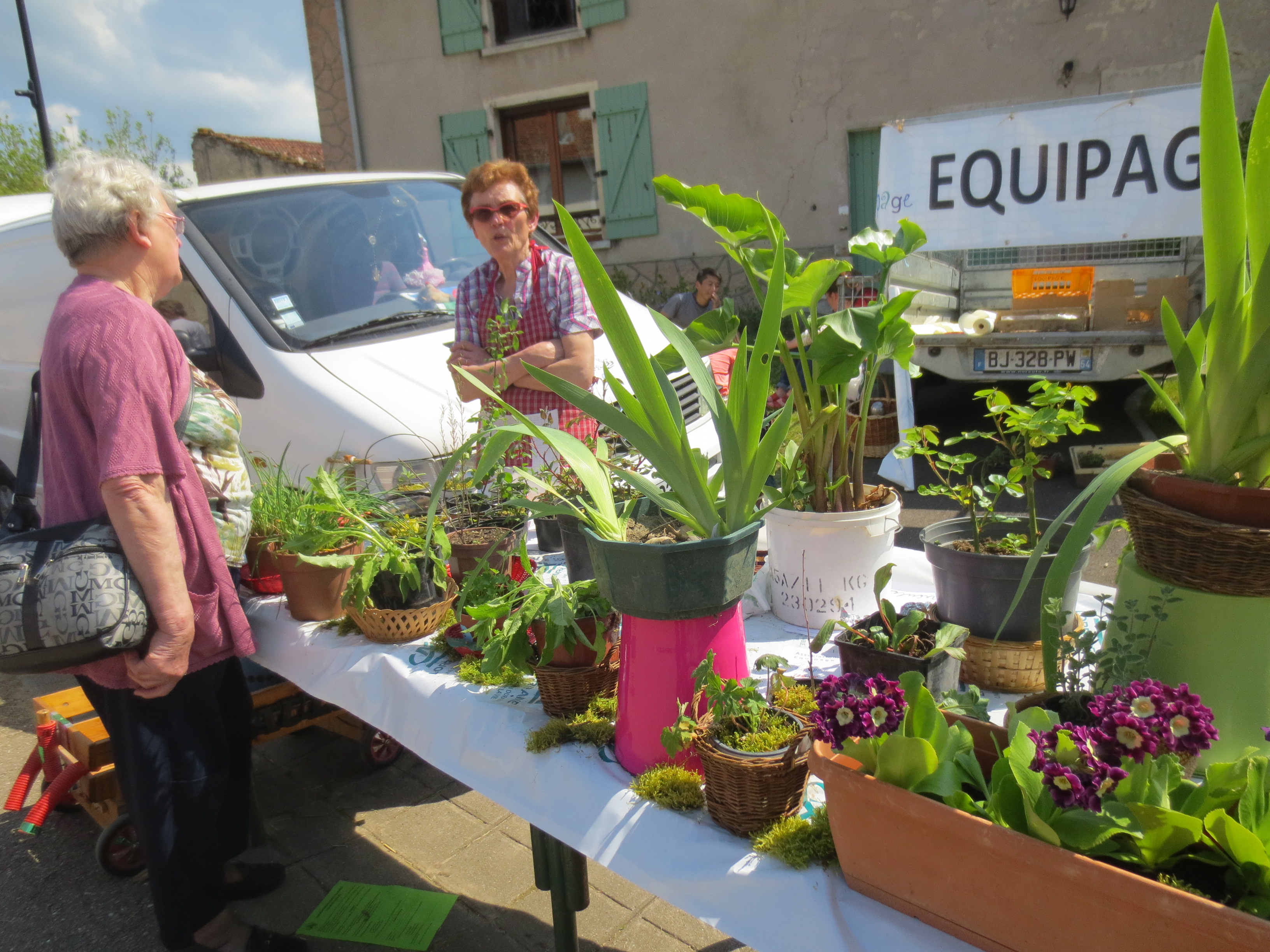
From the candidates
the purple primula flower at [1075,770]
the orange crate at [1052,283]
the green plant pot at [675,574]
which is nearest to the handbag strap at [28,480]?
the green plant pot at [675,574]

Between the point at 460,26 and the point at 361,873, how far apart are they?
10354mm

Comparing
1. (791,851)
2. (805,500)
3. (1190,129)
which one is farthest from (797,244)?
(791,851)

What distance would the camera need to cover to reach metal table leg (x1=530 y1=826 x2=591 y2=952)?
1510 mm

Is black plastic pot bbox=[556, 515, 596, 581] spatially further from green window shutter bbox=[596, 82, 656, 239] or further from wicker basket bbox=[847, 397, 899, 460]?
green window shutter bbox=[596, 82, 656, 239]

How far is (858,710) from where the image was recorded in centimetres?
90

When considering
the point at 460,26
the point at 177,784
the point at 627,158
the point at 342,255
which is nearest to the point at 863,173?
the point at 627,158

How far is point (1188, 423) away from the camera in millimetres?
1021

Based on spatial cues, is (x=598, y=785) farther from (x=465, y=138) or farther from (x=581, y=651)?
(x=465, y=138)

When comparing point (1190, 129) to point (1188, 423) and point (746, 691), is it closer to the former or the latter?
point (1188, 423)

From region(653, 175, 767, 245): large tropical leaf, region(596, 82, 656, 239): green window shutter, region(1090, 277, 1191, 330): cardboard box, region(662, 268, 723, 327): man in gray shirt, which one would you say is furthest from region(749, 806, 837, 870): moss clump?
region(596, 82, 656, 239): green window shutter

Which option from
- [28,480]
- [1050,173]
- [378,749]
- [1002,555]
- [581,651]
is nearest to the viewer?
[1002,555]

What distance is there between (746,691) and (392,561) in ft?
2.76

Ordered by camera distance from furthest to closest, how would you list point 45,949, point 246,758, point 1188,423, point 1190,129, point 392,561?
point 1190,129
point 45,949
point 246,758
point 392,561
point 1188,423

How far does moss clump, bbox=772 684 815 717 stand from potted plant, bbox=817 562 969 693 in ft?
0.24
